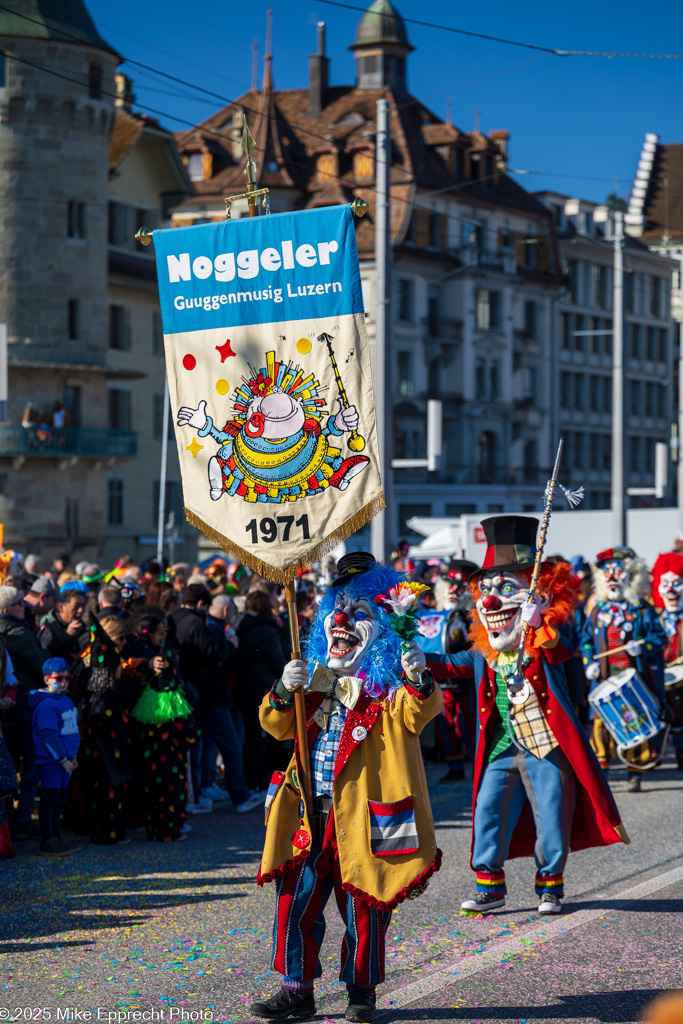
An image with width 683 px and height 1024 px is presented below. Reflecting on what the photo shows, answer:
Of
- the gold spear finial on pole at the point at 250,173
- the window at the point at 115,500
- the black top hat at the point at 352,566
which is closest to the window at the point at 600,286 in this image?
the window at the point at 115,500

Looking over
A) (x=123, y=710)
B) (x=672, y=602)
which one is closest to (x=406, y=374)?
(x=672, y=602)

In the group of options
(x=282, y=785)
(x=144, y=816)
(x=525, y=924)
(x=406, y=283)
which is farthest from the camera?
(x=406, y=283)

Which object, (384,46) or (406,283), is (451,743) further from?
(384,46)

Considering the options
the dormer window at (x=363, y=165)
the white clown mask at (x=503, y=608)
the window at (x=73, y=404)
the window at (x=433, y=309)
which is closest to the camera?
the white clown mask at (x=503, y=608)

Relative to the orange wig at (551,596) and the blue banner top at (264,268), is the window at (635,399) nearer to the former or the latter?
the orange wig at (551,596)

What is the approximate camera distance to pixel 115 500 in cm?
4484

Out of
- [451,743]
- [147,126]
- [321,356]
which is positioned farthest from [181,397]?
[147,126]

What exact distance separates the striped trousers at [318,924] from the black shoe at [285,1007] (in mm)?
73

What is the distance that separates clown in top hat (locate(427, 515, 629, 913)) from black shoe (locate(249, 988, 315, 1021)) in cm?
179

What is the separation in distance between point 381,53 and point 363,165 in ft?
27.5

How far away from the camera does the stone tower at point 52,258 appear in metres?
34.8

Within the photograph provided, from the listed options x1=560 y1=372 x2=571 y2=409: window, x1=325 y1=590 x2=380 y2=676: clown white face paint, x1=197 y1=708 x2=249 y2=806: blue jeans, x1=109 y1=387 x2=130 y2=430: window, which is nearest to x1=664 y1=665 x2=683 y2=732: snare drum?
x1=197 y1=708 x2=249 y2=806: blue jeans

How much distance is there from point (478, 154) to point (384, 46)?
596cm

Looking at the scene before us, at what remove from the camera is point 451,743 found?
1179 centimetres
